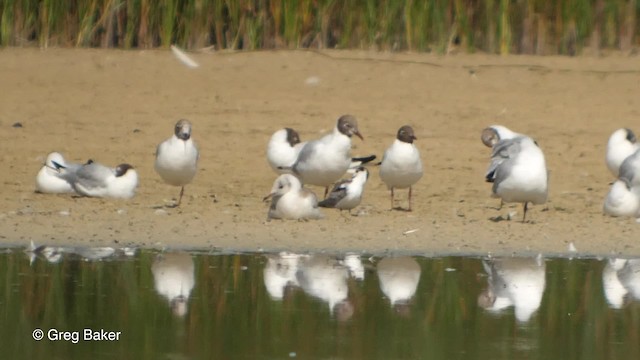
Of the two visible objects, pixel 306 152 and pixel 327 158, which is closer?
pixel 327 158

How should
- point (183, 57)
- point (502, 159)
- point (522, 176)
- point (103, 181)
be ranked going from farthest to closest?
point (183, 57) → point (103, 181) → point (502, 159) → point (522, 176)

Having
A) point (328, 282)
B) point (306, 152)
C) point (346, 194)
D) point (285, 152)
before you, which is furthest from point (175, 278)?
point (285, 152)

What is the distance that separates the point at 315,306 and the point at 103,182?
475cm

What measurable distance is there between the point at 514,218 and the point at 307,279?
136 inches

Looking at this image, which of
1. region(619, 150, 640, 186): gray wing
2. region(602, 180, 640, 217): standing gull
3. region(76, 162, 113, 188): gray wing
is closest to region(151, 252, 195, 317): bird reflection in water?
region(76, 162, 113, 188): gray wing

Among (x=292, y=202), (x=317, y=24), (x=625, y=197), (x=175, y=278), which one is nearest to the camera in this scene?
(x=175, y=278)

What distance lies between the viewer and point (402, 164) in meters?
13.1

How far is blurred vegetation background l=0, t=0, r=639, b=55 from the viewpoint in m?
18.4

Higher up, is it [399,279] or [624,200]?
[624,200]

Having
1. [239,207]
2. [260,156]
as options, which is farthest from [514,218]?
[260,156]

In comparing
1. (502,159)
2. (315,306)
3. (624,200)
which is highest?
(502,159)

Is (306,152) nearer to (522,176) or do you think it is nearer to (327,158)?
(327,158)

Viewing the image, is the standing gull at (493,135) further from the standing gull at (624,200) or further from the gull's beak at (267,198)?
the gull's beak at (267,198)

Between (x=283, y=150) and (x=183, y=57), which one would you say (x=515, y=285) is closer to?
(x=283, y=150)
